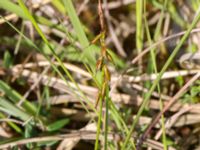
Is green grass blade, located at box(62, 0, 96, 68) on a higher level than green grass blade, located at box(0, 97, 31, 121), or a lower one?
higher

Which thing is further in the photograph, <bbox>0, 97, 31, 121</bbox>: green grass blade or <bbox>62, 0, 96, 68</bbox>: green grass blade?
<bbox>0, 97, 31, 121</bbox>: green grass blade

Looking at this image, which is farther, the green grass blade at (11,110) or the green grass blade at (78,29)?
the green grass blade at (11,110)

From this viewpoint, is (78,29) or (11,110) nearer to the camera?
(78,29)

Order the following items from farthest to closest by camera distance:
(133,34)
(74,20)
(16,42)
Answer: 1. (133,34)
2. (16,42)
3. (74,20)

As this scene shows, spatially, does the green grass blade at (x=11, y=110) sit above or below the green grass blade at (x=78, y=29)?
below

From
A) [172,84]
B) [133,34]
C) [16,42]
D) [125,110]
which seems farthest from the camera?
[133,34]

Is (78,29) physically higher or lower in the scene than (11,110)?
higher

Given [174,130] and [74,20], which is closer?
[74,20]

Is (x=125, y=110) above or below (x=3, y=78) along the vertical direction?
below

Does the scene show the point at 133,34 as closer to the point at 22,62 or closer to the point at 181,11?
the point at 181,11

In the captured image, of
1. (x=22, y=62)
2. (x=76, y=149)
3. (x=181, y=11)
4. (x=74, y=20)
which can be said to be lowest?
(x=76, y=149)

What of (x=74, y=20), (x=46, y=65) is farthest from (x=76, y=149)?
(x=74, y=20)
